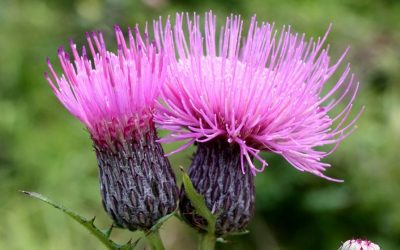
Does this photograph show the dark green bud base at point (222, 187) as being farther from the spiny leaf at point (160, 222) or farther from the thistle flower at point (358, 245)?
the thistle flower at point (358, 245)

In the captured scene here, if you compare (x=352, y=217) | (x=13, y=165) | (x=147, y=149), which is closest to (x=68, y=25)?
(x=13, y=165)

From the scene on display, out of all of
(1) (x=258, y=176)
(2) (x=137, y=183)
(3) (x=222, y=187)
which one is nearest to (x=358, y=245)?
(3) (x=222, y=187)

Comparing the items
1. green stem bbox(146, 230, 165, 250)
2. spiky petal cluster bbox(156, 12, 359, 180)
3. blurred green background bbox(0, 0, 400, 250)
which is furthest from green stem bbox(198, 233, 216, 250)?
blurred green background bbox(0, 0, 400, 250)

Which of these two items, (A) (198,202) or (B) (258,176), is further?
(B) (258,176)

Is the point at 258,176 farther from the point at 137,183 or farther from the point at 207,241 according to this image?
the point at 137,183

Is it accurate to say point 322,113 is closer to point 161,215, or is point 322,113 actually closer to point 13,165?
point 161,215

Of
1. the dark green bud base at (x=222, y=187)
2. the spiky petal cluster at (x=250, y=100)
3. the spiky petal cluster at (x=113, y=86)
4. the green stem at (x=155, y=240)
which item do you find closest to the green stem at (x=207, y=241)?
the dark green bud base at (x=222, y=187)

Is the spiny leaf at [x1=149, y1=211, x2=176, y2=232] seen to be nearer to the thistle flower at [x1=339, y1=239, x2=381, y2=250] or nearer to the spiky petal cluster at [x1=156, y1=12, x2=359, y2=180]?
the spiky petal cluster at [x1=156, y1=12, x2=359, y2=180]
